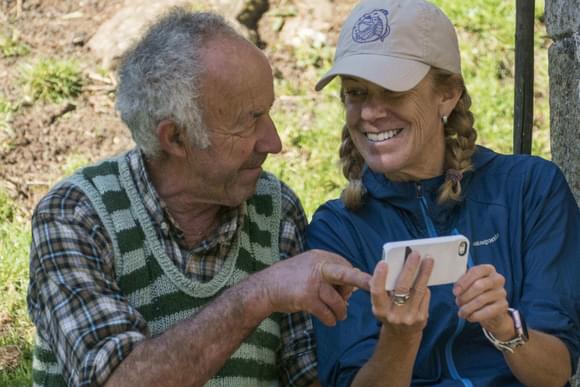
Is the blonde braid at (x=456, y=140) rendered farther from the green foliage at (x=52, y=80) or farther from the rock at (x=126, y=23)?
the green foliage at (x=52, y=80)

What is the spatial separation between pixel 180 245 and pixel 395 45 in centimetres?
85

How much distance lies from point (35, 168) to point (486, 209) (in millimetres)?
3083

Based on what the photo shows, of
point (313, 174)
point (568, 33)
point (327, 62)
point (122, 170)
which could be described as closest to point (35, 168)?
point (313, 174)

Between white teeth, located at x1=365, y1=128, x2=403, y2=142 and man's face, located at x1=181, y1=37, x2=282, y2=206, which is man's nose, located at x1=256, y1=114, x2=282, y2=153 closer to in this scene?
man's face, located at x1=181, y1=37, x2=282, y2=206

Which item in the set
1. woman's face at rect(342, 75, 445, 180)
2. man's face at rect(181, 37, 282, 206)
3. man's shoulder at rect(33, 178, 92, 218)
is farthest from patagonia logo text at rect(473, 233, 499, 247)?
man's shoulder at rect(33, 178, 92, 218)

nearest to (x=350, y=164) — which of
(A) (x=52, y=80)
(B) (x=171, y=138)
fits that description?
(B) (x=171, y=138)

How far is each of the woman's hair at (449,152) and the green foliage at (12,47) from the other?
3.32 meters

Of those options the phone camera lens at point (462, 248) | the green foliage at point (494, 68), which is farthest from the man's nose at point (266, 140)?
the green foliage at point (494, 68)

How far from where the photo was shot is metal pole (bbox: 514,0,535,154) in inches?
152

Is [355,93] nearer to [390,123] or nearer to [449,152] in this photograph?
[390,123]

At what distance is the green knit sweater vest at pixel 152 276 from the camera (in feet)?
10.3

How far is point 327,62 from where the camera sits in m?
6.51

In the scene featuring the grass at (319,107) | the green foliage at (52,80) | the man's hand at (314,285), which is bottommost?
the grass at (319,107)

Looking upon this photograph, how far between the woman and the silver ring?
304 millimetres
